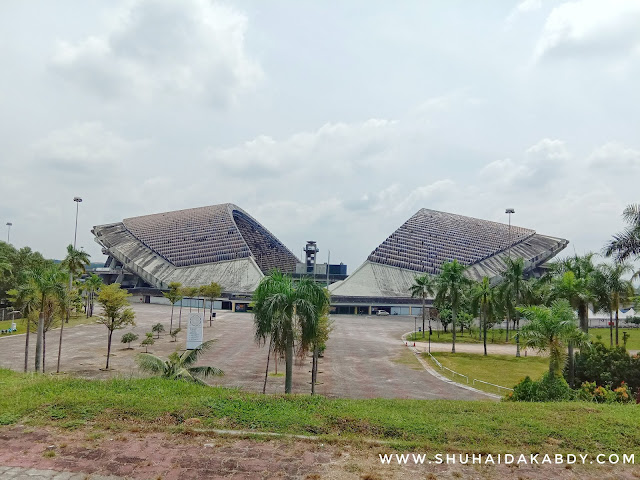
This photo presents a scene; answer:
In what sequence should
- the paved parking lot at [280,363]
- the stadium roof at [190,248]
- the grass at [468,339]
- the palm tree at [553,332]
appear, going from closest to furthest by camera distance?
1. the palm tree at [553,332]
2. the paved parking lot at [280,363]
3. the grass at [468,339]
4. the stadium roof at [190,248]

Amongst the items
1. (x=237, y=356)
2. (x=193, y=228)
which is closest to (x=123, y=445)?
(x=237, y=356)

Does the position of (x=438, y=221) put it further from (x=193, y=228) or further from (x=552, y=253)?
(x=193, y=228)

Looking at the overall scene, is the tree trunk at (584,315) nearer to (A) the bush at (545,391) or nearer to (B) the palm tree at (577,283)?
(B) the palm tree at (577,283)

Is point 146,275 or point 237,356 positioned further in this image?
point 146,275

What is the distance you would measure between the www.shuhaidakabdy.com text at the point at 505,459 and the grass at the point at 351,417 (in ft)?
0.80

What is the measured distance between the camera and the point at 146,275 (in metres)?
90.8

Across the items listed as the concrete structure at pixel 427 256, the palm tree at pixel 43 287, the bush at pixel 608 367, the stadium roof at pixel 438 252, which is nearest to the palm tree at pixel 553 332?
the bush at pixel 608 367

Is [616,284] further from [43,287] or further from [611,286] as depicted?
[43,287]

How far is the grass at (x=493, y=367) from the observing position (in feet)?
95.8

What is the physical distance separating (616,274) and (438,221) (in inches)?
3046

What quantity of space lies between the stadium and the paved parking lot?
3603cm

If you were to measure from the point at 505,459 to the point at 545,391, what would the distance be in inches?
395

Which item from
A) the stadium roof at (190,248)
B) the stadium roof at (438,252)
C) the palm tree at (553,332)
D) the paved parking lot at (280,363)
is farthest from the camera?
the stadium roof at (190,248)

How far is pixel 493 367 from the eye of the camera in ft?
113
